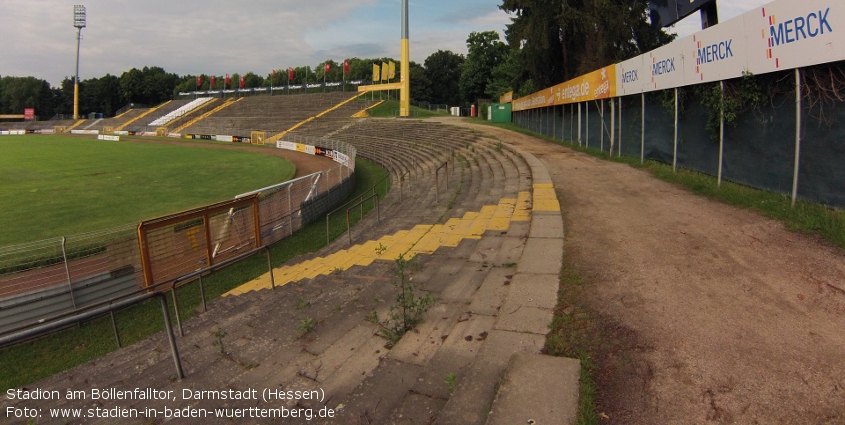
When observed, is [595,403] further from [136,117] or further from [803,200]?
[136,117]

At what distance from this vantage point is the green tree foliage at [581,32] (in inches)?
1058

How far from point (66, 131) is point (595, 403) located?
10512cm

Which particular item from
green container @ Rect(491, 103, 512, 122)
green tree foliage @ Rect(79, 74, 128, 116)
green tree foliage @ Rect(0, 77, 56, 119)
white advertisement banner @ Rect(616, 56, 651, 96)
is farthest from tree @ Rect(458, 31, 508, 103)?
green tree foliage @ Rect(0, 77, 56, 119)

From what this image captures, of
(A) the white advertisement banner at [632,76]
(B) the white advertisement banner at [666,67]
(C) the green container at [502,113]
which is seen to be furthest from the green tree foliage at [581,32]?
(B) the white advertisement banner at [666,67]

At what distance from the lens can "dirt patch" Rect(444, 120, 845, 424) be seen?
3346 millimetres

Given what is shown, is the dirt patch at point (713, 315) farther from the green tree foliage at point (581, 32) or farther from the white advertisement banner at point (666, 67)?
the green tree foliage at point (581, 32)

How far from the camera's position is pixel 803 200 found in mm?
8305

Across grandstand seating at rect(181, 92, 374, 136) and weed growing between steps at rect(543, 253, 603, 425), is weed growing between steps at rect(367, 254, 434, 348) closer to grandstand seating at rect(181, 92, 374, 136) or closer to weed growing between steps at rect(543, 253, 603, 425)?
weed growing between steps at rect(543, 253, 603, 425)

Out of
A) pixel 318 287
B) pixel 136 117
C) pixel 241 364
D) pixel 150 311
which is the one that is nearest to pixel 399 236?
pixel 318 287

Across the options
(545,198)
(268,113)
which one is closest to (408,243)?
(545,198)

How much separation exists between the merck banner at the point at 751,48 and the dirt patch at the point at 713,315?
2.87 metres

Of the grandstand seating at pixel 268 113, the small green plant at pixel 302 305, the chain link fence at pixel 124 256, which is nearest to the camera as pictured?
the small green plant at pixel 302 305

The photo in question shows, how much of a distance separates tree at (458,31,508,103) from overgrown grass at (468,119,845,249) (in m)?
77.3

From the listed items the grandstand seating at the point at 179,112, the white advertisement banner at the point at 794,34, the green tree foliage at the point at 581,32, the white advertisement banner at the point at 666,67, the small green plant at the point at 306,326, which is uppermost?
the grandstand seating at the point at 179,112
